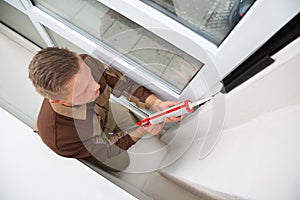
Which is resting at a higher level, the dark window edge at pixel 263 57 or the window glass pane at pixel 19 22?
the dark window edge at pixel 263 57

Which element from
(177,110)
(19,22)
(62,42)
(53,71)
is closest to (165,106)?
(177,110)

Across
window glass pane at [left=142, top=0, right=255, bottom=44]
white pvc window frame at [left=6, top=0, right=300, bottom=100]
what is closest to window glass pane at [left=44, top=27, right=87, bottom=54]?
white pvc window frame at [left=6, top=0, right=300, bottom=100]

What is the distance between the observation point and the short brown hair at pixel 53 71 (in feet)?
2.25

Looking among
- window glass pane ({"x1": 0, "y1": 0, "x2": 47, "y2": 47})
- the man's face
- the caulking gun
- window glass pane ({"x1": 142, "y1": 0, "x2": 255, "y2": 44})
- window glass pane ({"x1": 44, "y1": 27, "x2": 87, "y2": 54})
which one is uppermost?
window glass pane ({"x1": 142, "y1": 0, "x2": 255, "y2": 44})

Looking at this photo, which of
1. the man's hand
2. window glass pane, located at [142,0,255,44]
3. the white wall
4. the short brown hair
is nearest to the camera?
the white wall

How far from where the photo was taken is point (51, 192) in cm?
72

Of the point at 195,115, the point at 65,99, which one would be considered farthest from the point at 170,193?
the point at 65,99

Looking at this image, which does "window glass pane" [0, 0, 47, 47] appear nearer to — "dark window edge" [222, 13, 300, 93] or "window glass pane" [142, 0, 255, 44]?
"window glass pane" [142, 0, 255, 44]

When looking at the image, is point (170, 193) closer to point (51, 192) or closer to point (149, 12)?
point (51, 192)

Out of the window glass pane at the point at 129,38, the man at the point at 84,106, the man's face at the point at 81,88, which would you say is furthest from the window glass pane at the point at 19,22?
the man's face at the point at 81,88

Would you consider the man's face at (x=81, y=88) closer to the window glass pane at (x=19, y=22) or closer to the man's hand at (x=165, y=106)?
the man's hand at (x=165, y=106)

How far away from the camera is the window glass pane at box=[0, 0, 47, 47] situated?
1.26m

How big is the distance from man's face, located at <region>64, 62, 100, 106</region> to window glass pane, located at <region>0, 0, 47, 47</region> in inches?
28.6

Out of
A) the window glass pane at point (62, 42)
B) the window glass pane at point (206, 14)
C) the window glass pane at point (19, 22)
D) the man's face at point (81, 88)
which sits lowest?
the window glass pane at point (19, 22)
